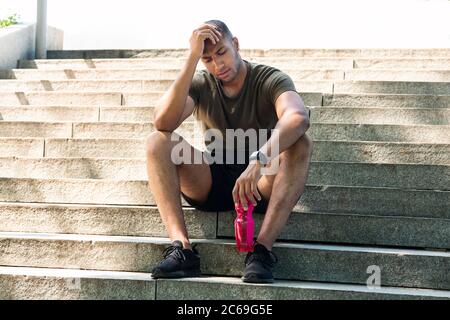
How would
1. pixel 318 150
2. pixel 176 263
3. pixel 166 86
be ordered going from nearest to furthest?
pixel 176 263 < pixel 318 150 < pixel 166 86

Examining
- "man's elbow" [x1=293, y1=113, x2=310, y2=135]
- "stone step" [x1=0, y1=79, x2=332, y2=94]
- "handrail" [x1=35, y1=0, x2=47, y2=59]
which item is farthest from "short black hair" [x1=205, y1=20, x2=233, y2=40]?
"handrail" [x1=35, y1=0, x2=47, y2=59]

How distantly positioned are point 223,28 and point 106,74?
3.79 meters

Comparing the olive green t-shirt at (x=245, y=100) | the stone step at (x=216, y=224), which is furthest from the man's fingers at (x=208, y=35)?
the stone step at (x=216, y=224)

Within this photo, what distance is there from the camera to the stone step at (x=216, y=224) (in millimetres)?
4438

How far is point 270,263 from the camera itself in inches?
159

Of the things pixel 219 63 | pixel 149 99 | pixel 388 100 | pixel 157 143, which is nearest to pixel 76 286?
pixel 157 143

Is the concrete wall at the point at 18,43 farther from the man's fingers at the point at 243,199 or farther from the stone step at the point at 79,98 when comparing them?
the man's fingers at the point at 243,199

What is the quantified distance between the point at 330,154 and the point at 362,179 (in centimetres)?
46

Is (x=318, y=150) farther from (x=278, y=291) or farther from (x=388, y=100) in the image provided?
(x=278, y=291)

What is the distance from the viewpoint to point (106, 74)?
8.02m

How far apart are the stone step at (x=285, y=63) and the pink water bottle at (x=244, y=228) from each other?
3.85 metres

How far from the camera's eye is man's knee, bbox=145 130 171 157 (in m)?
4.27
